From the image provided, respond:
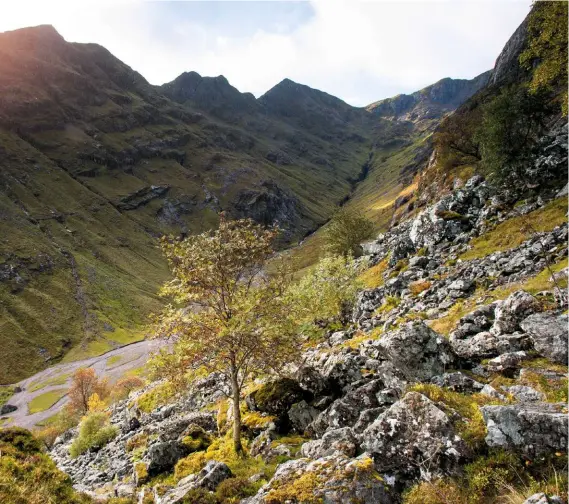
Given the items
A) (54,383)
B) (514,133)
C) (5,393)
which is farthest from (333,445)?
(5,393)

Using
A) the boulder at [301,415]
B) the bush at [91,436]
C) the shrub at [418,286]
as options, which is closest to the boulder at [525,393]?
the boulder at [301,415]

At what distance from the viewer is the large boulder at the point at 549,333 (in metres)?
15.1

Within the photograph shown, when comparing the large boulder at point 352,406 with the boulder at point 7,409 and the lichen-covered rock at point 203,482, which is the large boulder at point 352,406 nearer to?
the lichen-covered rock at point 203,482

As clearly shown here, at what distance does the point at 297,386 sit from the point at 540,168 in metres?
41.9

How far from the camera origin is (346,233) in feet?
313

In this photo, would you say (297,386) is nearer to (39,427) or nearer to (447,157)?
(447,157)

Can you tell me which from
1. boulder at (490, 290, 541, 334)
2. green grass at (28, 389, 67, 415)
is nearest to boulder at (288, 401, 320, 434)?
boulder at (490, 290, 541, 334)

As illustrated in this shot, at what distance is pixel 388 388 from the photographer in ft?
54.7

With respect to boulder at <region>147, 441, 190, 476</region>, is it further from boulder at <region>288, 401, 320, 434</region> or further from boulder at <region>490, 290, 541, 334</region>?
boulder at <region>490, 290, 541, 334</region>

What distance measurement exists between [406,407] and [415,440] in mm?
1019

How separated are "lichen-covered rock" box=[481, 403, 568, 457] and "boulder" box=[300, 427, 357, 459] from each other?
449cm

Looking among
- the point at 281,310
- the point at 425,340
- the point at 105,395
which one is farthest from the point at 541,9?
the point at 105,395

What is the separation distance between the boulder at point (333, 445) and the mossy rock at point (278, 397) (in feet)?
22.5

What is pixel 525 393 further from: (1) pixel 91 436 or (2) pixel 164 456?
(1) pixel 91 436
